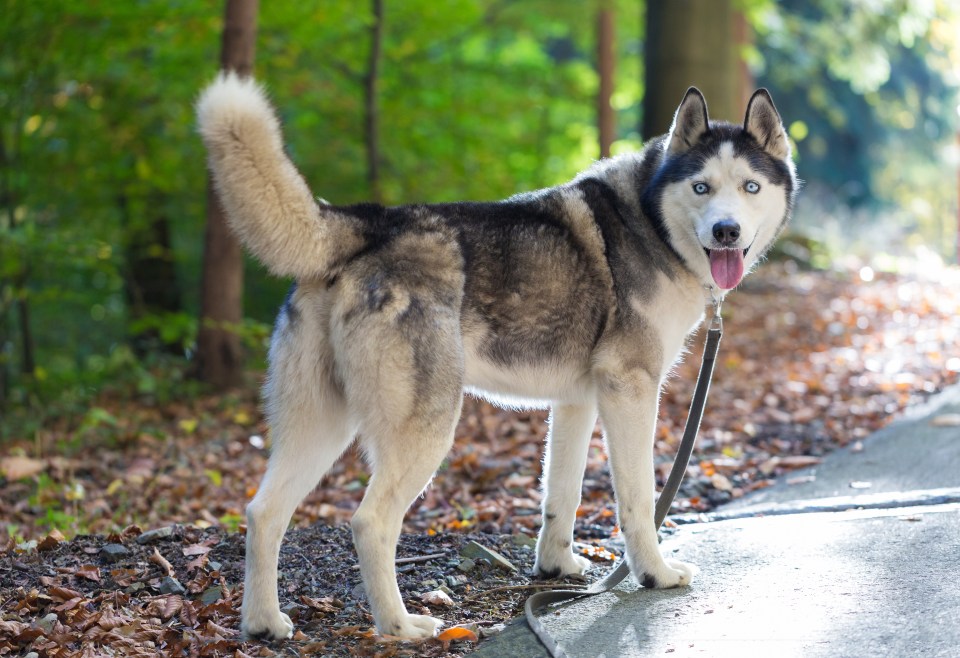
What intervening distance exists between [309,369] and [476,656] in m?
1.17

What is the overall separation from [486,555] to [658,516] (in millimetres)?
784

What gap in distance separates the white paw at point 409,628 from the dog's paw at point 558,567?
897mm

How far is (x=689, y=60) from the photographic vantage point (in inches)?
403

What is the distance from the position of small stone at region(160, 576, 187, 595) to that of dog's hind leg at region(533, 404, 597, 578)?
150 cm

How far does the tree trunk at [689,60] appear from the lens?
10.2 metres

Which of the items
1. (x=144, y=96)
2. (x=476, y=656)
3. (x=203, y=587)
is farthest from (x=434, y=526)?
(x=144, y=96)

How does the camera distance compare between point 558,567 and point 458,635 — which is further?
point 558,567

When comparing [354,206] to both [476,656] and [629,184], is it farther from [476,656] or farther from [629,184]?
[476,656]

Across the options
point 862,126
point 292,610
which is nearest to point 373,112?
point 292,610

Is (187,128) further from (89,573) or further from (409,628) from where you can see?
(409,628)

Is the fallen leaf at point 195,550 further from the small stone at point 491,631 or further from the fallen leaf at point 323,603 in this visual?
the small stone at point 491,631

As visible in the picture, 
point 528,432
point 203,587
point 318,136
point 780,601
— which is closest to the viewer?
point 780,601

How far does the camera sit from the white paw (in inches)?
139

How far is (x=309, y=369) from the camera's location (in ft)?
12.0
